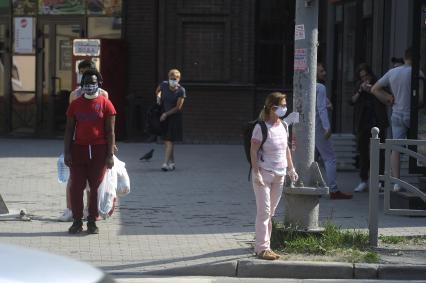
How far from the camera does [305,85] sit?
962cm

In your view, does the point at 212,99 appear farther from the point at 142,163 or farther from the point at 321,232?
the point at 321,232

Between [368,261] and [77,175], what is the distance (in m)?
3.48

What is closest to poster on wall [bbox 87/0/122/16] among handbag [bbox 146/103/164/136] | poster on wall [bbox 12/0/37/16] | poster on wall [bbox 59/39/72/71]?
poster on wall [bbox 59/39/72/71]

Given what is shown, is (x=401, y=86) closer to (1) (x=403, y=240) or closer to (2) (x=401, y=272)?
(1) (x=403, y=240)

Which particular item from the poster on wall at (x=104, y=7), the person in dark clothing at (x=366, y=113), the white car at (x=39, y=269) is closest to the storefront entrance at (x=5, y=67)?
the poster on wall at (x=104, y=7)

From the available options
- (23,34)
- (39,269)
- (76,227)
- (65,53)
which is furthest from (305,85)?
(23,34)

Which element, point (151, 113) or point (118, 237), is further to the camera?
point (151, 113)

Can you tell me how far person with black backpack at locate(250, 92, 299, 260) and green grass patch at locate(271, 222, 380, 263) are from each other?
438mm

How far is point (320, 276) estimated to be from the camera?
8734 mm

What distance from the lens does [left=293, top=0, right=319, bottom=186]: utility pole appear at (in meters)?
9.64

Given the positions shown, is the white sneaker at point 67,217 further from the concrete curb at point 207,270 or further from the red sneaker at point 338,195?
the red sneaker at point 338,195

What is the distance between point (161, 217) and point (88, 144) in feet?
5.73

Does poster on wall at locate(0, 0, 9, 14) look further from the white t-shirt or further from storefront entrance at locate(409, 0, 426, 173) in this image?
storefront entrance at locate(409, 0, 426, 173)

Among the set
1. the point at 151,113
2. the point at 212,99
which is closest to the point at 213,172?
the point at 151,113
